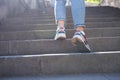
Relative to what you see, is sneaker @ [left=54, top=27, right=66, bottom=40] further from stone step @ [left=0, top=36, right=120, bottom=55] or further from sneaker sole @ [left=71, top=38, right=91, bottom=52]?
sneaker sole @ [left=71, top=38, right=91, bottom=52]

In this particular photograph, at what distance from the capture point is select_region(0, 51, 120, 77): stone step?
304cm

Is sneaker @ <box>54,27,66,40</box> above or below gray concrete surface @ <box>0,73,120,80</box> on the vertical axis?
above

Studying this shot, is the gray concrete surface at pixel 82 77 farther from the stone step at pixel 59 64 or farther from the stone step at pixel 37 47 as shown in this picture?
the stone step at pixel 37 47

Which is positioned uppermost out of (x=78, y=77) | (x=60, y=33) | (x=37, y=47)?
(x=60, y=33)

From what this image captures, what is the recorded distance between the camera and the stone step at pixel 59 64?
3035 millimetres

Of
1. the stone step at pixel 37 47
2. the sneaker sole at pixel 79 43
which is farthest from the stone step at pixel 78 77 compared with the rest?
the stone step at pixel 37 47

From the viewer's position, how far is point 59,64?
308 centimetres

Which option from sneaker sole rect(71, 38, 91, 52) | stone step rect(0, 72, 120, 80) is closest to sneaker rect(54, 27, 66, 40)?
sneaker sole rect(71, 38, 91, 52)

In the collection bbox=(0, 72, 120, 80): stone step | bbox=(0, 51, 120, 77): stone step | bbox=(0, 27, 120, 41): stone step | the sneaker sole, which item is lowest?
bbox=(0, 72, 120, 80): stone step

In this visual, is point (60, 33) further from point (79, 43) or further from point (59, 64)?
point (59, 64)

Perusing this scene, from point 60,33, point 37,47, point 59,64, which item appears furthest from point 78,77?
point 37,47

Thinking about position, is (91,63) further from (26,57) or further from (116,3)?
(116,3)

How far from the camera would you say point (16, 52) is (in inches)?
139

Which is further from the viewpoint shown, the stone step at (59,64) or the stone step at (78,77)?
the stone step at (59,64)
